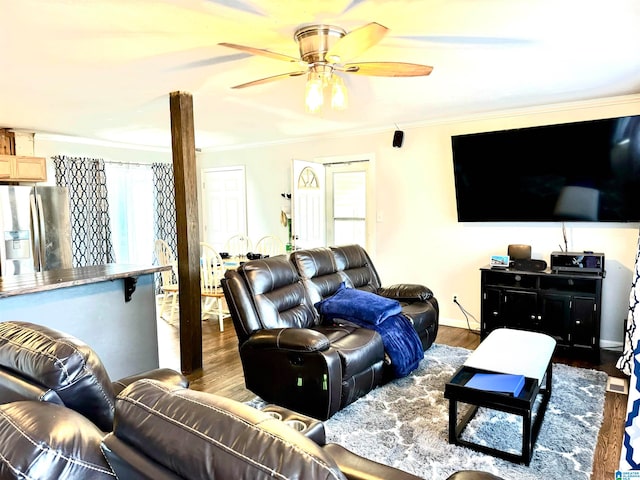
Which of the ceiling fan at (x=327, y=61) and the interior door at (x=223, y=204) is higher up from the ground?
the ceiling fan at (x=327, y=61)

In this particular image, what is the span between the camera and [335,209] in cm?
597

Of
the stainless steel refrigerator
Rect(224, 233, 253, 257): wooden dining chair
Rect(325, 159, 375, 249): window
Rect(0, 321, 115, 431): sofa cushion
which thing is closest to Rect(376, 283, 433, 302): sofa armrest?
Rect(325, 159, 375, 249): window

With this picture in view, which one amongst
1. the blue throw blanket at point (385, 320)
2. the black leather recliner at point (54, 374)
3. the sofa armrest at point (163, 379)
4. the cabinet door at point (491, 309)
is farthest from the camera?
the cabinet door at point (491, 309)

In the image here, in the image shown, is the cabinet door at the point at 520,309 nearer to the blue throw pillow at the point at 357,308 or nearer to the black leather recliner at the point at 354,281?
the black leather recliner at the point at 354,281

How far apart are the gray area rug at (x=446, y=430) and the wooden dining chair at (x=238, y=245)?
Answer: 3514 millimetres

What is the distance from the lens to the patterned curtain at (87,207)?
577 cm

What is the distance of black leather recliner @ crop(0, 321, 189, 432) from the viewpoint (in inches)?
47.8

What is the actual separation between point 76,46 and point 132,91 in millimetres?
1061

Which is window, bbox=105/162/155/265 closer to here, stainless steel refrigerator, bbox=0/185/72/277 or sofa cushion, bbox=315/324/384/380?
stainless steel refrigerator, bbox=0/185/72/277

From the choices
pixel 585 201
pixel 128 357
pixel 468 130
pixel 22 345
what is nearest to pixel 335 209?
pixel 468 130

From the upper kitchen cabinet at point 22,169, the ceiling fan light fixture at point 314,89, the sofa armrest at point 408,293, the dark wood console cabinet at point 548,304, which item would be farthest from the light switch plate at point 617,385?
the upper kitchen cabinet at point 22,169

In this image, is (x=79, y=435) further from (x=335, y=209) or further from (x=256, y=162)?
(x=256, y=162)

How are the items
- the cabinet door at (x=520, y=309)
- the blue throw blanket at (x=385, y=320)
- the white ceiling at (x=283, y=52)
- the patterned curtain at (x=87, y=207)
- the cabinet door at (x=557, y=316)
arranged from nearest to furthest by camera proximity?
1. the white ceiling at (x=283, y=52)
2. the blue throw blanket at (x=385, y=320)
3. the cabinet door at (x=557, y=316)
4. the cabinet door at (x=520, y=309)
5. the patterned curtain at (x=87, y=207)

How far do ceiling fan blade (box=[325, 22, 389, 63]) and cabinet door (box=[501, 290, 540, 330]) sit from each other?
2.93 m
